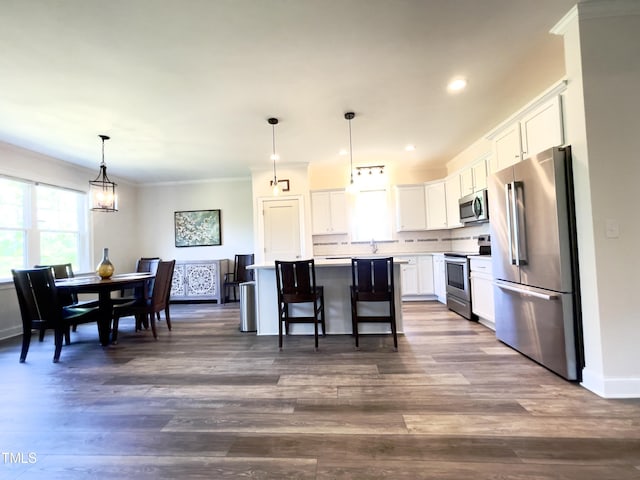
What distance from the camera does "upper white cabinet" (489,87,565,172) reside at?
2.34 meters

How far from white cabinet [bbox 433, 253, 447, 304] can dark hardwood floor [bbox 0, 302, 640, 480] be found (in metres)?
1.95

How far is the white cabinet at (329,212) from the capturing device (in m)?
5.88

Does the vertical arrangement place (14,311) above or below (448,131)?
below

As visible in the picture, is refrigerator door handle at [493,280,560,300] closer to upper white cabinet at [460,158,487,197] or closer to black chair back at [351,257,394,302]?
black chair back at [351,257,394,302]

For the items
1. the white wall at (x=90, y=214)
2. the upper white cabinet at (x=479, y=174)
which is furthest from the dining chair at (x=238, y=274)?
the upper white cabinet at (x=479, y=174)

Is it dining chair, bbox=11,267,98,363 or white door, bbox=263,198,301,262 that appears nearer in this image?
dining chair, bbox=11,267,98,363

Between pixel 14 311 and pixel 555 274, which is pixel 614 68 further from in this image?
pixel 14 311

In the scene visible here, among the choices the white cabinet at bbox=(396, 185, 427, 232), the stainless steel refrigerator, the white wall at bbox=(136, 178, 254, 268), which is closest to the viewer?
the stainless steel refrigerator

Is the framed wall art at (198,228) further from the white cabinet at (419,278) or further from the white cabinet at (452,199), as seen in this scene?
the white cabinet at (452,199)

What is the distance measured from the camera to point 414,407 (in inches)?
76.3

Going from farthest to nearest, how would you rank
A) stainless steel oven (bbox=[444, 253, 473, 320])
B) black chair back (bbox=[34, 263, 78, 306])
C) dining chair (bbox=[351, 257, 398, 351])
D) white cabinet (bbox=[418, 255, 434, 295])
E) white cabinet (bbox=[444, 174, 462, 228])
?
1. white cabinet (bbox=[418, 255, 434, 295])
2. white cabinet (bbox=[444, 174, 462, 228])
3. stainless steel oven (bbox=[444, 253, 473, 320])
4. black chair back (bbox=[34, 263, 78, 306])
5. dining chair (bbox=[351, 257, 398, 351])

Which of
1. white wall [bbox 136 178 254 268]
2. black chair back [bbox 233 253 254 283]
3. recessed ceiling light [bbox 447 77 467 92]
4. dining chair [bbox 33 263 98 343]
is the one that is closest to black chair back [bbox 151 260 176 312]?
dining chair [bbox 33 263 98 343]

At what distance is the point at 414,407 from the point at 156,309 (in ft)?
10.8

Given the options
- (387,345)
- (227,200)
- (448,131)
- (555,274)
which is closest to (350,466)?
(387,345)
